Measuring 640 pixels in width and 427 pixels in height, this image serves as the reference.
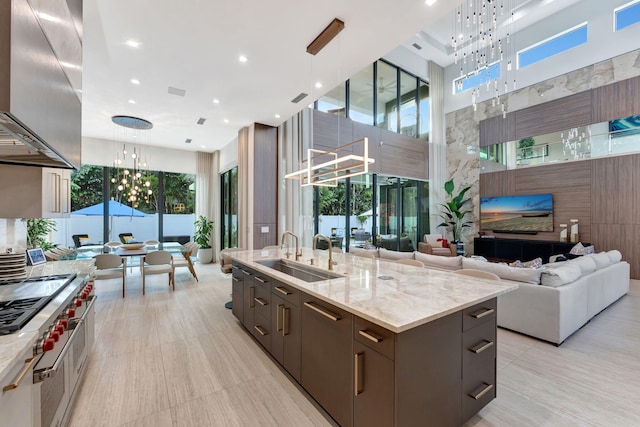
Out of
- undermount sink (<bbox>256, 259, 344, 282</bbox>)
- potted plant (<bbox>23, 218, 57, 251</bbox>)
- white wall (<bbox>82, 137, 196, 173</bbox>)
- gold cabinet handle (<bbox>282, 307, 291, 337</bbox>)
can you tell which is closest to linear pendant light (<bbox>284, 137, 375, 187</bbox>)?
undermount sink (<bbox>256, 259, 344, 282</bbox>)

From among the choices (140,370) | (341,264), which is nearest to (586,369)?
(341,264)

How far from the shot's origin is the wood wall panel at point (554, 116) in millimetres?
6348

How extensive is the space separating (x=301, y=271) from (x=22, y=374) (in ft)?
6.94

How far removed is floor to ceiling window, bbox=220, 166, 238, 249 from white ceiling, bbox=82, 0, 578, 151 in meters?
2.68

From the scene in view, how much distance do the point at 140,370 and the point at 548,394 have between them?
3.49 metres

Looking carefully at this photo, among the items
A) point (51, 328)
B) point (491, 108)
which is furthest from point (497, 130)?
point (51, 328)

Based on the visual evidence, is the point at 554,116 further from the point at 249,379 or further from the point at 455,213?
the point at 249,379

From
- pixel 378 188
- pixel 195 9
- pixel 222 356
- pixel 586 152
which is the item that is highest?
pixel 195 9

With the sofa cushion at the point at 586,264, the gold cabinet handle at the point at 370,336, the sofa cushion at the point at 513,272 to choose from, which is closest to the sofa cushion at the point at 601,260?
the sofa cushion at the point at 586,264

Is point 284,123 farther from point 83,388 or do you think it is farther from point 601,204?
point 601,204

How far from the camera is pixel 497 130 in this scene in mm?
7832

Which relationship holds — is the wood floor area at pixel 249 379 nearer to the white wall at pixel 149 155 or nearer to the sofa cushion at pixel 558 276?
the sofa cushion at pixel 558 276

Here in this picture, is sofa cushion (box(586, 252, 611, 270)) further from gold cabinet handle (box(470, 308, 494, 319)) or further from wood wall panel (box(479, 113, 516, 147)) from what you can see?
wood wall panel (box(479, 113, 516, 147))

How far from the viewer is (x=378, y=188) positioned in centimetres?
787
